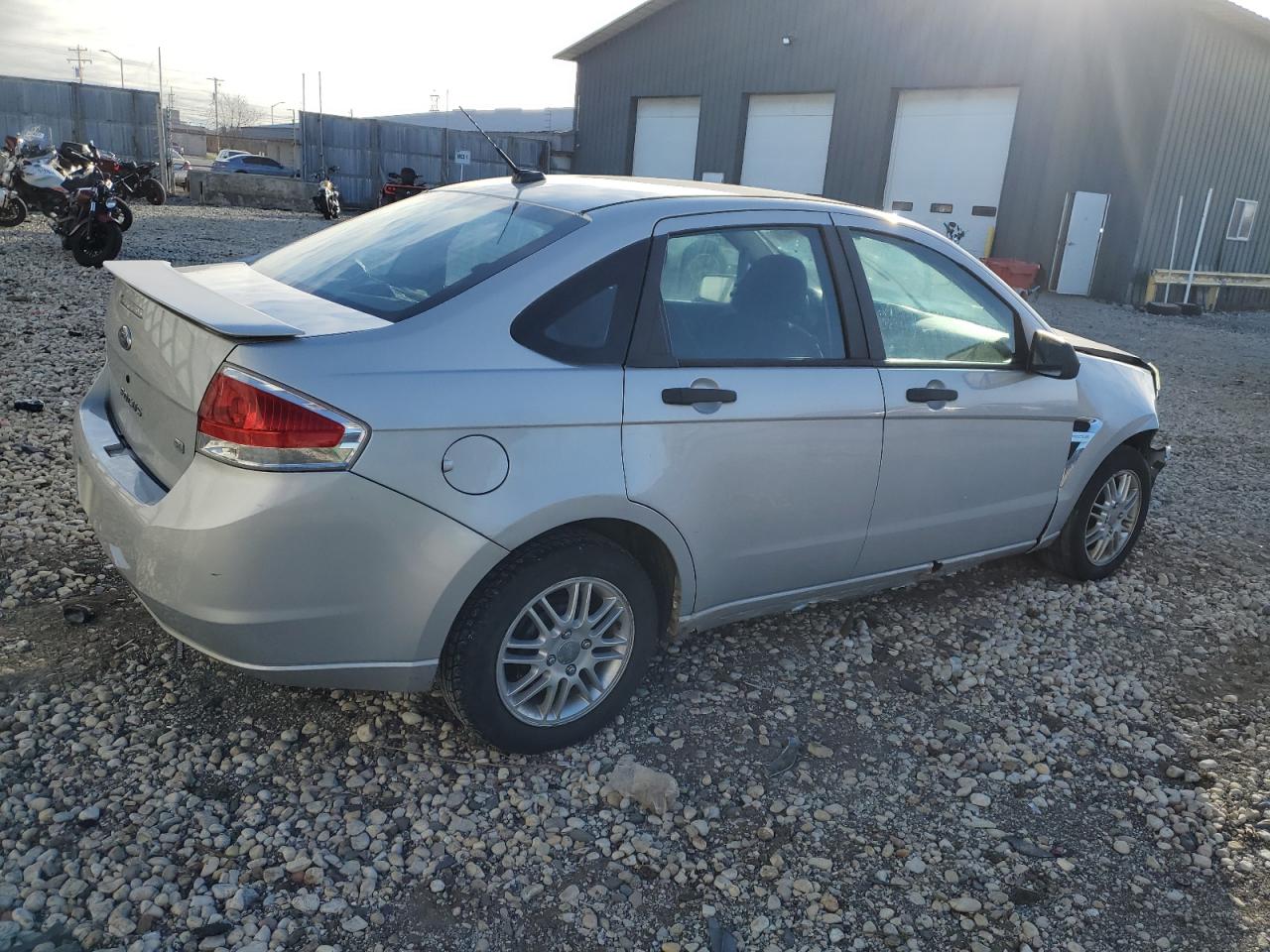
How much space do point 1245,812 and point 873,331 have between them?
1985mm

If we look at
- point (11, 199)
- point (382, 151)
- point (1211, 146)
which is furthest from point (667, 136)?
point (11, 199)

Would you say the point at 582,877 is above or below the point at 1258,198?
below

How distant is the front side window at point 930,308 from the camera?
3.61 m

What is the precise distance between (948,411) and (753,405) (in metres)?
0.98

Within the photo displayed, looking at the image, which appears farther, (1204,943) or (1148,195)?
(1148,195)

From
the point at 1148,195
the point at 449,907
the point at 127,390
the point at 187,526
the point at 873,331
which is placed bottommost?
the point at 449,907

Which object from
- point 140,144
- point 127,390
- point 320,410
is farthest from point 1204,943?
point 140,144

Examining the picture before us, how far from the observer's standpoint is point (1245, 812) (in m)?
3.10

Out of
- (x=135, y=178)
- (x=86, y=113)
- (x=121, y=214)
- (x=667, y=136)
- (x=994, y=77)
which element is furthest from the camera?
(x=667, y=136)

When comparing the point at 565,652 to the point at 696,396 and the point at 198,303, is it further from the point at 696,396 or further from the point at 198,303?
the point at 198,303

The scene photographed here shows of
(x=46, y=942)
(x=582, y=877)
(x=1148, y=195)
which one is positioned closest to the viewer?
(x=46, y=942)

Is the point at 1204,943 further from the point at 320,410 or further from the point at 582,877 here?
the point at 320,410

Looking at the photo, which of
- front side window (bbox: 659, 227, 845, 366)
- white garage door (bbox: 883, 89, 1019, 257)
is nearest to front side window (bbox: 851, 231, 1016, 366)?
front side window (bbox: 659, 227, 845, 366)

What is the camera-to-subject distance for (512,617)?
2.79 m
